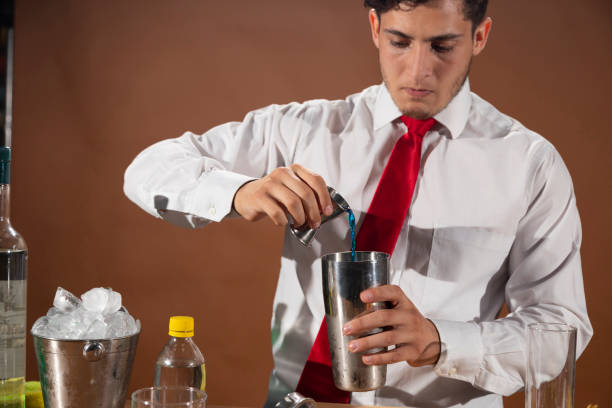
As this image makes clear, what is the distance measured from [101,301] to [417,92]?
114 centimetres

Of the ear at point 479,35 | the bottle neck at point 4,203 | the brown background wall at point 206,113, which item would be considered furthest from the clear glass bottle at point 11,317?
the brown background wall at point 206,113

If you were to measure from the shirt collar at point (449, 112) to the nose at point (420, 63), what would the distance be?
10 centimetres

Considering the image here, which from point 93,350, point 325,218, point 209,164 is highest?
point 209,164

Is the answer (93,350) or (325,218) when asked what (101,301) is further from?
(325,218)

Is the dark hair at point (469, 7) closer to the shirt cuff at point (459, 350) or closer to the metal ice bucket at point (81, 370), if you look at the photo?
the shirt cuff at point (459, 350)

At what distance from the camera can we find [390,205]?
1731 mm

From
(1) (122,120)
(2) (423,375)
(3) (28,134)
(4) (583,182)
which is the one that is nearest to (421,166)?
(2) (423,375)

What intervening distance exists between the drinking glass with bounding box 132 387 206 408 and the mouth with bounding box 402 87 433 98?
45.4 inches

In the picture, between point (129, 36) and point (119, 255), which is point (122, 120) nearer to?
point (129, 36)

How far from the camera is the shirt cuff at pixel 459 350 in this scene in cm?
139


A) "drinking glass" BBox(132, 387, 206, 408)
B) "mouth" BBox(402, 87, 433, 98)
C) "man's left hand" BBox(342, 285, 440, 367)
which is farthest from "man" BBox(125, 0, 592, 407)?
"drinking glass" BBox(132, 387, 206, 408)

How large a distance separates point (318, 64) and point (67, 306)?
1729 mm

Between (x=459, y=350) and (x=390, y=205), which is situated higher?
(x=390, y=205)

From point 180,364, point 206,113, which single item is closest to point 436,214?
point 180,364
